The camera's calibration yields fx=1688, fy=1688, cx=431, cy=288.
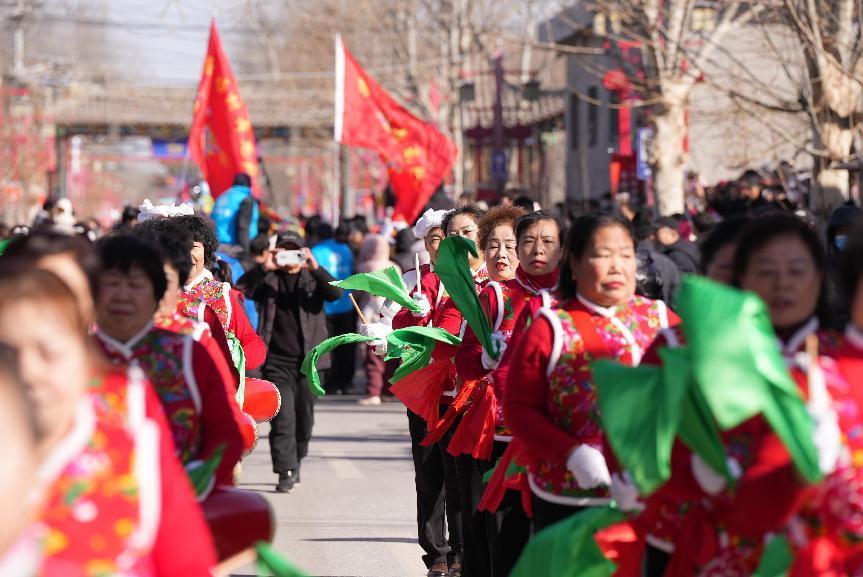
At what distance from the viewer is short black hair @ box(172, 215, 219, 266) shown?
25.2ft

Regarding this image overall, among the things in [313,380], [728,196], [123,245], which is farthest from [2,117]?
[123,245]

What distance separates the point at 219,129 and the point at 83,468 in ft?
43.7

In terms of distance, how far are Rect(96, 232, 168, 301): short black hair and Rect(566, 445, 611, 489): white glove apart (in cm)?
134

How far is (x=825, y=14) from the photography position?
14797 millimetres

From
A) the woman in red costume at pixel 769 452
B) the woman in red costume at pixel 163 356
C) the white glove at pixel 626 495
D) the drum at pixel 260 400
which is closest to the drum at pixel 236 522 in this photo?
the woman in red costume at pixel 163 356

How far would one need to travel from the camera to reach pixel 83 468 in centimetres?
361

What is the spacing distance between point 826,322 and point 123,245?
1986 mm

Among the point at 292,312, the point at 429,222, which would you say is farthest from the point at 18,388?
the point at 292,312

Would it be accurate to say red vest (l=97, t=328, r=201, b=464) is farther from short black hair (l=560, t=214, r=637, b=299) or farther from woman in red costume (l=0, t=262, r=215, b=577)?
short black hair (l=560, t=214, r=637, b=299)

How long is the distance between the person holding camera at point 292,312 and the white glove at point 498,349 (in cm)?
478

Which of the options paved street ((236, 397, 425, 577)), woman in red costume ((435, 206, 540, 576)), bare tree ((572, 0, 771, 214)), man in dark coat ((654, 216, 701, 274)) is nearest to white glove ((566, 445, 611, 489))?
woman in red costume ((435, 206, 540, 576))

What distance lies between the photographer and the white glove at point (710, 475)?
418 cm

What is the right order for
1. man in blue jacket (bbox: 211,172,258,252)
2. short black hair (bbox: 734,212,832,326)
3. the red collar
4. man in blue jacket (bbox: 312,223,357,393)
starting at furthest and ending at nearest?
man in blue jacket (bbox: 312,223,357,393), man in blue jacket (bbox: 211,172,258,252), the red collar, short black hair (bbox: 734,212,832,326)

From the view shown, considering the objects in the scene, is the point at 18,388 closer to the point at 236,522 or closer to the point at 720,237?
the point at 236,522
